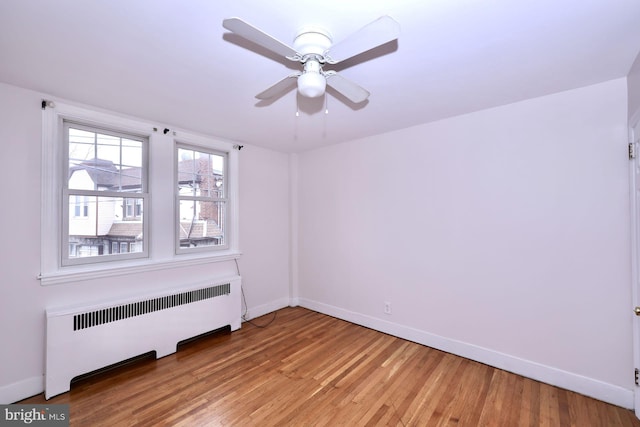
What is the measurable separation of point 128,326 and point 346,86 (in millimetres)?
2828

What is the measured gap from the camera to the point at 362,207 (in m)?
3.59

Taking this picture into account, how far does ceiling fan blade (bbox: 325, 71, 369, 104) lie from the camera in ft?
5.48

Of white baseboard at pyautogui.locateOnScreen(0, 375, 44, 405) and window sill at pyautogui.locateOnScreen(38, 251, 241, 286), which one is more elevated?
window sill at pyautogui.locateOnScreen(38, 251, 241, 286)

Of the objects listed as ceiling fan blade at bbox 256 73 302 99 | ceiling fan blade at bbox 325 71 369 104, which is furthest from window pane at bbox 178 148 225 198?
ceiling fan blade at bbox 325 71 369 104

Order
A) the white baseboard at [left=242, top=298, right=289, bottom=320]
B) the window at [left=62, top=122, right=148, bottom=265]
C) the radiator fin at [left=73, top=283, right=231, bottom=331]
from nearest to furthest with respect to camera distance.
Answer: the radiator fin at [left=73, top=283, right=231, bottom=331] < the window at [left=62, top=122, right=148, bottom=265] < the white baseboard at [left=242, top=298, right=289, bottom=320]

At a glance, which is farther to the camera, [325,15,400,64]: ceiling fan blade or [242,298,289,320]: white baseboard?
[242,298,289,320]: white baseboard

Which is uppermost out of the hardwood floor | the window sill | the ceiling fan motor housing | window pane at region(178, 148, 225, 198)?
the ceiling fan motor housing

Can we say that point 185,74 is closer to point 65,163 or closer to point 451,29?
point 65,163

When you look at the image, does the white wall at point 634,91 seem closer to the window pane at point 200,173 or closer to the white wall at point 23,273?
the window pane at point 200,173

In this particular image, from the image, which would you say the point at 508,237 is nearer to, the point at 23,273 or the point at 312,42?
the point at 312,42

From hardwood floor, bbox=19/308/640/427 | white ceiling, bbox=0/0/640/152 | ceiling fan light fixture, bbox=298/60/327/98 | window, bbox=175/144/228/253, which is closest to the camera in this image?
white ceiling, bbox=0/0/640/152

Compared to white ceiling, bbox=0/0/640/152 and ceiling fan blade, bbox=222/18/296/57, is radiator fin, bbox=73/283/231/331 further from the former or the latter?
ceiling fan blade, bbox=222/18/296/57

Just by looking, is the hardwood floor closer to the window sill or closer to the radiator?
the radiator

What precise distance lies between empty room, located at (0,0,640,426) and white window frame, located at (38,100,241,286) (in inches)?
0.8
